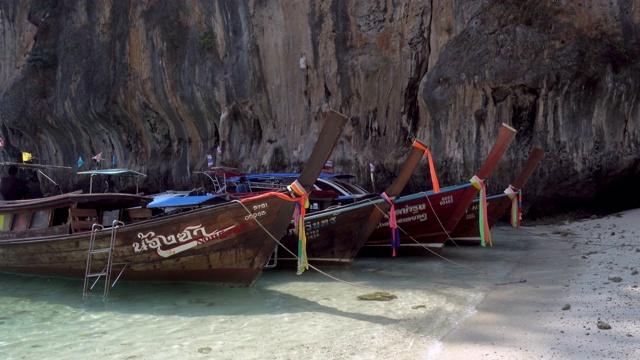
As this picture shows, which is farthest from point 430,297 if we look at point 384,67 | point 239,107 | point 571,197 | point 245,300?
point 239,107

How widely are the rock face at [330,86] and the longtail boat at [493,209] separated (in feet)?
11.0

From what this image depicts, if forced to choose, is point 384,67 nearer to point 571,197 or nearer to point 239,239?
point 571,197

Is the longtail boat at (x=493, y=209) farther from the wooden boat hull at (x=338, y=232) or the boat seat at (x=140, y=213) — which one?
the boat seat at (x=140, y=213)

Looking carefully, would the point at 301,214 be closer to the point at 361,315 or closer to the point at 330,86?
the point at 361,315

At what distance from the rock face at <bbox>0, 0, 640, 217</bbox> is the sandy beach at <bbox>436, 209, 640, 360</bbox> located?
585 cm

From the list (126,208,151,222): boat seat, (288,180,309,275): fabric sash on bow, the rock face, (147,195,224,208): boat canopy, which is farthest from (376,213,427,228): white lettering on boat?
the rock face

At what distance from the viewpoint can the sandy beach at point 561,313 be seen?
4.11 m

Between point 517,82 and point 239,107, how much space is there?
12621mm

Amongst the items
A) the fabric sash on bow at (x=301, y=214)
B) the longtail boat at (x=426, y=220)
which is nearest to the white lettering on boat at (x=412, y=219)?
the longtail boat at (x=426, y=220)

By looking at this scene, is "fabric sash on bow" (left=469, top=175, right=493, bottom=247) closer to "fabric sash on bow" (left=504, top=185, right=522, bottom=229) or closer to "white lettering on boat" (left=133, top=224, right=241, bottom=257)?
"fabric sash on bow" (left=504, top=185, right=522, bottom=229)

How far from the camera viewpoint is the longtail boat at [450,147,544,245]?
1070cm

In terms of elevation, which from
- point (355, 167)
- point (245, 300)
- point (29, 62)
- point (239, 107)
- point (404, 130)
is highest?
point (29, 62)

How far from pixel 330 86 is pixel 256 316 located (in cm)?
1467

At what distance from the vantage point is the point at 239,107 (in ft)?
74.7
